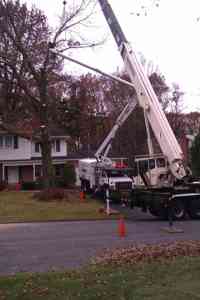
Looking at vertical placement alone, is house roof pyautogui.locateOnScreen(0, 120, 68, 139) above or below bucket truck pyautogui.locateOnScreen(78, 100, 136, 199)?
above

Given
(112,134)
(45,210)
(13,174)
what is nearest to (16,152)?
(13,174)

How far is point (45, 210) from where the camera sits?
2911 centimetres

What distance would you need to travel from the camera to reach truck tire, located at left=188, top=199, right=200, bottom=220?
81.8 feet

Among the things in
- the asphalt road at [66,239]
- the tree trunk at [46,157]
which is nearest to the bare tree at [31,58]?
the tree trunk at [46,157]

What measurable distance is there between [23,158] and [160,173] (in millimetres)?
35412

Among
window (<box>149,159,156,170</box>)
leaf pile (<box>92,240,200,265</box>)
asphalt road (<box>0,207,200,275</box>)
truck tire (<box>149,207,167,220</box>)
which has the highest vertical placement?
window (<box>149,159,156,170</box>)

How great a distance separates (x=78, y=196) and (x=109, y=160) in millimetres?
5040

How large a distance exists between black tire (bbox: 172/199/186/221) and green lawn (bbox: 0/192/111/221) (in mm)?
3386

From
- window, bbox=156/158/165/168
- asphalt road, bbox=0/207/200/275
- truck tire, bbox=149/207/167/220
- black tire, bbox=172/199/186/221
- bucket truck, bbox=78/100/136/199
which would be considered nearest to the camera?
asphalt road, bbox=0/207/200/275

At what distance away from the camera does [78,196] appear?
127 feet

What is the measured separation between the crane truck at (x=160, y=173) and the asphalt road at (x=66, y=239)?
0.89m

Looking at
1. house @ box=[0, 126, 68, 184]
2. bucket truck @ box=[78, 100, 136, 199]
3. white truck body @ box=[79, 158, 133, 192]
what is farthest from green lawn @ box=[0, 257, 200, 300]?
house @ box=[0, 126, 68, 184]

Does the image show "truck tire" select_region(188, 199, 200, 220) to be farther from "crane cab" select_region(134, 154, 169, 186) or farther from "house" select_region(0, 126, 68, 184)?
"house" select_region(0, 126, 68, 184)

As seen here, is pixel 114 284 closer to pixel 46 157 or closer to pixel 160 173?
pixel 160 173
